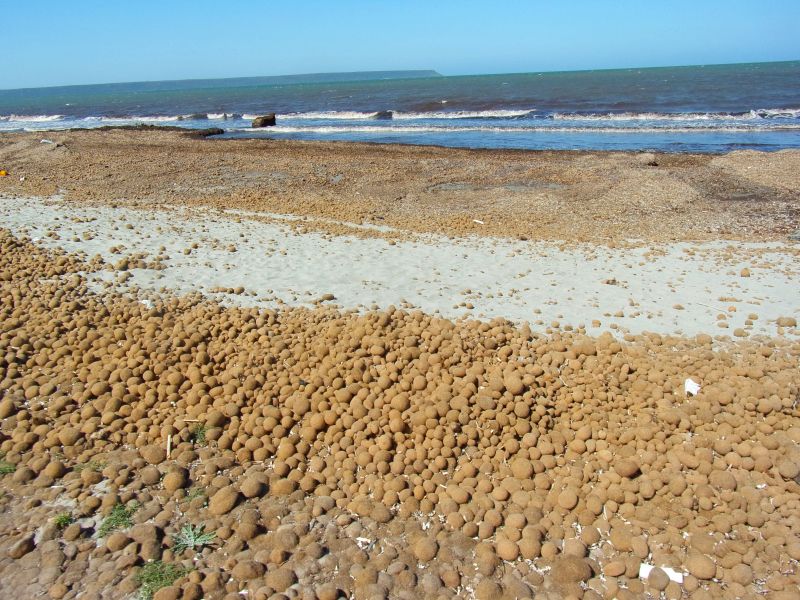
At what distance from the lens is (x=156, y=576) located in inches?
127

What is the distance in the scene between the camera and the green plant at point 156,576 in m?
3.13

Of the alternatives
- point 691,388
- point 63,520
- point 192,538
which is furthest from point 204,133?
point 691,388

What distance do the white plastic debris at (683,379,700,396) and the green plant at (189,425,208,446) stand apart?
3.56 m

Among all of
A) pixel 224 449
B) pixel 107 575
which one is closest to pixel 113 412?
pixel 224 449

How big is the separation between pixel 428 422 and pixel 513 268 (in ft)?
11.1

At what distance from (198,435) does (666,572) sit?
324 cm

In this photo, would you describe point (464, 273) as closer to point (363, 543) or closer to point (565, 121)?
point (363, 543)

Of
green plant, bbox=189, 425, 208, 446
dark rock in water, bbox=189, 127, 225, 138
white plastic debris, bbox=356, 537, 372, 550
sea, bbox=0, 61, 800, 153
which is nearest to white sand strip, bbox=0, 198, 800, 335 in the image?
green plant, bbox=189, 425, 208, 446

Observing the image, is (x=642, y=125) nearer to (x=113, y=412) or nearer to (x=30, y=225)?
(x=30, y=225)

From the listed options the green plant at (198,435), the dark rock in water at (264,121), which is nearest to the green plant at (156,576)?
the green plant at (198,435)

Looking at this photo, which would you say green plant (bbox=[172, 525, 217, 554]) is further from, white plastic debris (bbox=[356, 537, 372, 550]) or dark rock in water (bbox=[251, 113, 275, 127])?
dark rock in water (bbox=[251, 113, 275, 127])

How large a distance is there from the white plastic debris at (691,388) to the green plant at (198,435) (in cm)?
356

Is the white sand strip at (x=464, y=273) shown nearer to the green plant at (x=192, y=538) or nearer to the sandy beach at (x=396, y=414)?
the sandy beach at (x=396, y=414)

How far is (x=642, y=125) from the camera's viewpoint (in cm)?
2500
